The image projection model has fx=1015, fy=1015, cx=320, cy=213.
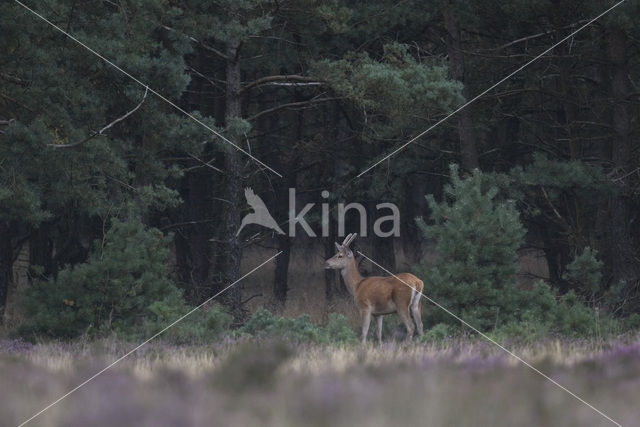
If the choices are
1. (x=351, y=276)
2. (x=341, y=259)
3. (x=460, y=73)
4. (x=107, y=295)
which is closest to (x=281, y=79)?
(x=460, y=73)

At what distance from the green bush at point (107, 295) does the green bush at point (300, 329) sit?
1347mm

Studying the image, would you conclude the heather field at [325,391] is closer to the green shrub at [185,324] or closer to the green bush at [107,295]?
the green shrub at [185,324]

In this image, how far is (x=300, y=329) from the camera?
13.9 m

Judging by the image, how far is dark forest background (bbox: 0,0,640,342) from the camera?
52.2ft

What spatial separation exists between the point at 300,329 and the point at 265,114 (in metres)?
8.61

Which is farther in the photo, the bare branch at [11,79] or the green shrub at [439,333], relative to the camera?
the bare branch at [11,79]

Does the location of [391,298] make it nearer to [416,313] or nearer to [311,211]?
[416,313]

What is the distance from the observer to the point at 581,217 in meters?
21.9

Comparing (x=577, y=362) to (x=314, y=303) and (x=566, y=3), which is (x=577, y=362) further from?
(x=314, y=303)

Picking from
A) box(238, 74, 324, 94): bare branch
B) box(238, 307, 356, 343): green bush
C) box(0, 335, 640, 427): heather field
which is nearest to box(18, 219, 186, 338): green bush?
box(238, 307, 356, 343): green bush

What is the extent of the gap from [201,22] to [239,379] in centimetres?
1356

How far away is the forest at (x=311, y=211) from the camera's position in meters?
6.52

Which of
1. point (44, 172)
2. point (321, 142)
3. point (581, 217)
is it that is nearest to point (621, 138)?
point (581, 217)

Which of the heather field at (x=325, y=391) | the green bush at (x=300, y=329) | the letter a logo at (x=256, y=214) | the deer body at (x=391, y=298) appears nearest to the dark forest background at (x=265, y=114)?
the letter a logo at (x=256, y=214)
